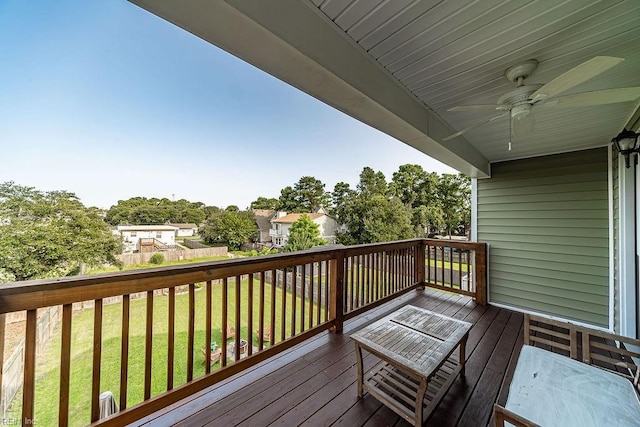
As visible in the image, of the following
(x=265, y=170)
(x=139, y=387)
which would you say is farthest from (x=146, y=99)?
(x=139, y=387)

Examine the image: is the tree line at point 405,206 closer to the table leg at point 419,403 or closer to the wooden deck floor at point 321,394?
the wooden deck floor at point 321,394

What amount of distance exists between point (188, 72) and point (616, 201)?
46.1 ft

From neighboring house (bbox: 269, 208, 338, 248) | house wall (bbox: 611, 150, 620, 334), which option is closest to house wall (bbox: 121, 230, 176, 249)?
neighboring house (bbox: 269, 208, 338, 248)

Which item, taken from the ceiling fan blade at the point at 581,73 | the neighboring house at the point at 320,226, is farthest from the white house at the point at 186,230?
the ceiling fan blade at the point at 581,73

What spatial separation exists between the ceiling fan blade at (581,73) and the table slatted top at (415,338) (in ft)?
5.83

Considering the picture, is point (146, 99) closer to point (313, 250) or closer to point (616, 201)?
point (313, 250)

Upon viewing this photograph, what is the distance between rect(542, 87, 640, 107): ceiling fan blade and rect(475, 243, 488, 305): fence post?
8.87 ft

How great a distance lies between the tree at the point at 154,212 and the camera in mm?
15289

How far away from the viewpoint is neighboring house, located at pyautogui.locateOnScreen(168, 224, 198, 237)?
63.6 ft

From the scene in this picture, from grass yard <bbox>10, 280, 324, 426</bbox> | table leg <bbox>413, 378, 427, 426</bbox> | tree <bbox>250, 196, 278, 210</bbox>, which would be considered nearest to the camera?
table leg <bbox>413, 378, 427, 426</bbox>

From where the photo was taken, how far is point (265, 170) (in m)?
26.8

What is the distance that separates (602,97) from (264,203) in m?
33.1

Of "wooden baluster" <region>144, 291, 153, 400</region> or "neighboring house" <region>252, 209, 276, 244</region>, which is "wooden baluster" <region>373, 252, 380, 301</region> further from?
"neighboring house" <region>252, 209, 276, 244</region>

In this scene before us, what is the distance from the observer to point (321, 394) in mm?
1819
